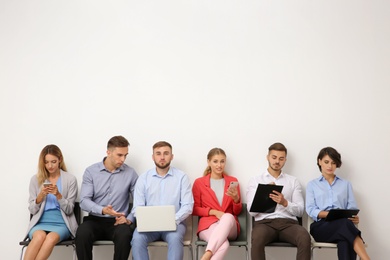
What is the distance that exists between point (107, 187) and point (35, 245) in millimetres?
879

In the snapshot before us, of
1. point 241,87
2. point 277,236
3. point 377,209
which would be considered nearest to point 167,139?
point 241,87

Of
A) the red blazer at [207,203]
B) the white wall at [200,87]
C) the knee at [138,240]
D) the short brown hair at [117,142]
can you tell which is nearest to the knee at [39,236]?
the white wall at [200,87]

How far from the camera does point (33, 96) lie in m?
5.75

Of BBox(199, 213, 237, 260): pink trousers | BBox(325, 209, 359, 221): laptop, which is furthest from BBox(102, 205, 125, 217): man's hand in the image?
BBox(325, 209, 359, 221): laptop

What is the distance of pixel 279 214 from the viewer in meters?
5.15

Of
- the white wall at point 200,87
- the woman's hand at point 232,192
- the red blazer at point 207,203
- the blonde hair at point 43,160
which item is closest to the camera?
the woman's hand at point 232,192

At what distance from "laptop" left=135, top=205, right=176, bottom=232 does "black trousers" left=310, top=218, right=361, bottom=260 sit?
1419mm

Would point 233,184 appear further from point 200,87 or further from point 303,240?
point 200,87

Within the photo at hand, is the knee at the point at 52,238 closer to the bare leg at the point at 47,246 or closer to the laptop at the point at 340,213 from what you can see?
the bare leg at the point at 47,246

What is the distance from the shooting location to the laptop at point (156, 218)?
15.5ft

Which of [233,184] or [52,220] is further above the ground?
[233,184]

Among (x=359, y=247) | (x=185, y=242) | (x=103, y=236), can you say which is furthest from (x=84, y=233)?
(x=359, y=247)

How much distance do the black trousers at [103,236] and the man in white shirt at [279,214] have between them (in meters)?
1.16

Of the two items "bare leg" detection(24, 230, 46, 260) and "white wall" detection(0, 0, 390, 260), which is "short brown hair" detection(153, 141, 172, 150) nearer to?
"white wall" detection(0, 0, 390, 260)
